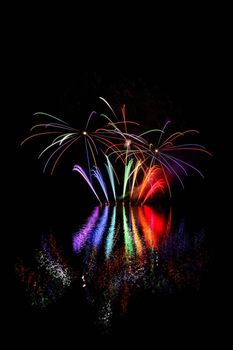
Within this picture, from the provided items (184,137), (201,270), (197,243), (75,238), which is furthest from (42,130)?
(201,270)

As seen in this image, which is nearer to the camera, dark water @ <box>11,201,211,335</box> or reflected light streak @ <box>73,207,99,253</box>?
dark water @ <box>11,201,211,335</box>

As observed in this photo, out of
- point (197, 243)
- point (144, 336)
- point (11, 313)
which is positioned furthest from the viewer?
point (197, 243)

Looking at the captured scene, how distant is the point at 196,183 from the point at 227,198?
2.17 m

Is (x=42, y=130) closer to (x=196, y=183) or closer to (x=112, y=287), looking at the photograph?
(x=196, y=183)

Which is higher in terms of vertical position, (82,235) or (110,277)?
(110,277)

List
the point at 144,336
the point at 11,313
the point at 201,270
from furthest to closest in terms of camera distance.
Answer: the point at 201,270, the point at 11,313, the point at 144,336

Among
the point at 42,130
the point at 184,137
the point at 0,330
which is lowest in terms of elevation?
the point at 0,330

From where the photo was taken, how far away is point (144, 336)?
4543mm

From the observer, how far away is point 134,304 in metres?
5.45

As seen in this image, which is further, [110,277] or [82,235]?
[82,235]

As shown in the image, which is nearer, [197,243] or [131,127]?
[197,243]

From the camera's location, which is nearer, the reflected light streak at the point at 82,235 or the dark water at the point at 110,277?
the dark water at the point at 110,277

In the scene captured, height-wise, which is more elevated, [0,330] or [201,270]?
[0,330]

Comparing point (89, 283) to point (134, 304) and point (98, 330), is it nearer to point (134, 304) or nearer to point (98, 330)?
point (134, 304)
